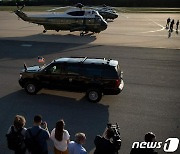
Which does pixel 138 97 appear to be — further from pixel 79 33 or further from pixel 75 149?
pixel 79 33

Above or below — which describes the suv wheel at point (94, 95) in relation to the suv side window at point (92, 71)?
below

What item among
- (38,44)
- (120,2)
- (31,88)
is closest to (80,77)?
(31,88)

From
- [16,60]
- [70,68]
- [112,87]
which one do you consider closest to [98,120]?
[112,87]

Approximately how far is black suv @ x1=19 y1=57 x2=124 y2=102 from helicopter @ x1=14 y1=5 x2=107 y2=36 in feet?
54.2

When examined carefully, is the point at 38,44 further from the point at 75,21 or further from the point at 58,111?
the point at 58,111

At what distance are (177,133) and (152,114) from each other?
70.3 inches

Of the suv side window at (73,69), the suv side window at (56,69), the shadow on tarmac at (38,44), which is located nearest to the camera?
the suv side window at (73,69)


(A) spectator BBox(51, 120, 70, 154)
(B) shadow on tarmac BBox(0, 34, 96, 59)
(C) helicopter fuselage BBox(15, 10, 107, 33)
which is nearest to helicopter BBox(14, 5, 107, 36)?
(C) helicopter fuselage BBox(15, 10, 107, 33)

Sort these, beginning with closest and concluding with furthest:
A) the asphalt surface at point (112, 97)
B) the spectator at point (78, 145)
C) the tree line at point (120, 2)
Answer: the spectator at point (78, 145) → the asphalt surface at point (112, 97) → the tree line at point (120, 2)

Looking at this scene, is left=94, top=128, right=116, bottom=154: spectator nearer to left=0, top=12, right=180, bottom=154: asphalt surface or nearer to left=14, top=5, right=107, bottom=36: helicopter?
left=0, top=12, right=180, bottom=154: asphalt surface

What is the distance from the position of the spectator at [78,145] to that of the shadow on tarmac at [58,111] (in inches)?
103

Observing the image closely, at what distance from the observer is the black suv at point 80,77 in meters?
12.8

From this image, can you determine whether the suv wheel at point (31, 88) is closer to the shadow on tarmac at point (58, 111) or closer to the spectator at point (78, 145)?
the shadow on tarmac at point (58, 111)

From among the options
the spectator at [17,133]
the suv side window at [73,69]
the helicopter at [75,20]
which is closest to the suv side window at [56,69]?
the suv side window at [73,69]
